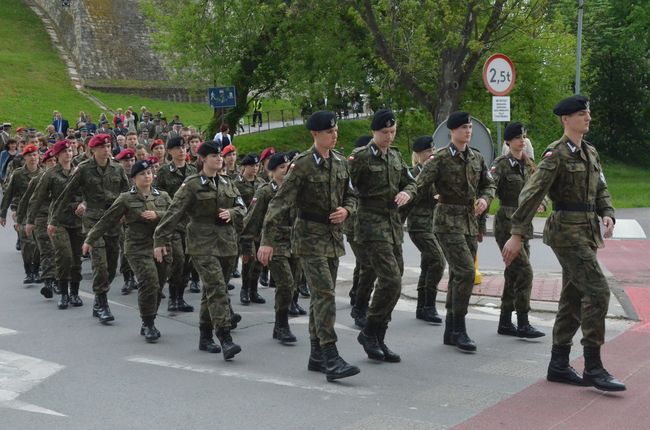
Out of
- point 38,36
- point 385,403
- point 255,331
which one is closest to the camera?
point 385,403

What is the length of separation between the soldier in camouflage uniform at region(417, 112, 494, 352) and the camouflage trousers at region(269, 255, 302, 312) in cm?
161

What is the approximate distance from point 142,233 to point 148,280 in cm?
60

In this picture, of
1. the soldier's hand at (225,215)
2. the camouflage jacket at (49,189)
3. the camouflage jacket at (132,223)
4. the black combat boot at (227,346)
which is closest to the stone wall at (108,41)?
the camouflage jacket at (49,189)

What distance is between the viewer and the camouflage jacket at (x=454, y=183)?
30.9 ft

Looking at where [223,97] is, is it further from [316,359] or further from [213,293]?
[316,359]

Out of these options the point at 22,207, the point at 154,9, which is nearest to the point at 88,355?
the point at 22,207

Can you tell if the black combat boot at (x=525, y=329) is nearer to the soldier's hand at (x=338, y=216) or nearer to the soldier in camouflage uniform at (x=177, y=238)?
the soldier's hand at (x=338, y=216)

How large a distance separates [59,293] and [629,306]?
6698 mm

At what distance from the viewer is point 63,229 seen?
39.4 feet

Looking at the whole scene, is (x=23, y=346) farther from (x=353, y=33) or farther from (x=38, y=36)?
(x=38, y=36)

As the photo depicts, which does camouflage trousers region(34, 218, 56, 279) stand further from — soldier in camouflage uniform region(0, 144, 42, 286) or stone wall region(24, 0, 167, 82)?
stone wall region(24, 0, 167, 82)

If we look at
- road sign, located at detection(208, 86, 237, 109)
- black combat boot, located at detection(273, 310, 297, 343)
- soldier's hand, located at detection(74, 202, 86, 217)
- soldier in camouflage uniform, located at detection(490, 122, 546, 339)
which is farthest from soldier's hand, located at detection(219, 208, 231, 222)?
road sign, located at detection(208, 86, 237, 109)

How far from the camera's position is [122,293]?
43.1ft

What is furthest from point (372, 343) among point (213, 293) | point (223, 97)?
point (223, 97)
